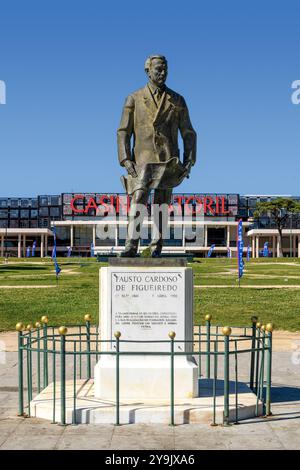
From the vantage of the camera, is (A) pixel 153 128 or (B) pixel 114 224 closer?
(A) pixel 153 128

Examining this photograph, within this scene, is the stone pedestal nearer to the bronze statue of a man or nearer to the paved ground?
the bronze statue of a man

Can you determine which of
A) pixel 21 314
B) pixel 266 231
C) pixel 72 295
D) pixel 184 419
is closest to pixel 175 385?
pixel 184 419

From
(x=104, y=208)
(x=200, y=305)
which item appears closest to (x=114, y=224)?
(x=104, y=208)

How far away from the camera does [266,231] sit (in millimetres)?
140000

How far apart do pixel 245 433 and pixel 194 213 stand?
452ft

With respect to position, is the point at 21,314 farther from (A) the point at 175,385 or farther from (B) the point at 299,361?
(A) the point at 175,385

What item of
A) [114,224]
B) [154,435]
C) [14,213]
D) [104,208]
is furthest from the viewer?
[14,213]

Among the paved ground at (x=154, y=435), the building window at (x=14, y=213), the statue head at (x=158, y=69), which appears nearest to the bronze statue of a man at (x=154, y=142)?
the statue head at (x=158, y=69)

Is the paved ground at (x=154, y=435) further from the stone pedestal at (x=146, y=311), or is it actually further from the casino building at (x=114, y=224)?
the casino building at (x=114, y=224)

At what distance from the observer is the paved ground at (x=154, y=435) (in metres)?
8.61

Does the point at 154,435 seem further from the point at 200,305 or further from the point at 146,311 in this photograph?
the point at 200,305

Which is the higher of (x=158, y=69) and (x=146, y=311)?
Answer: (x=158, y=69)

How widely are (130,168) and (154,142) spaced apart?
610 mm

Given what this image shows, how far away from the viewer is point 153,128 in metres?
11.6
